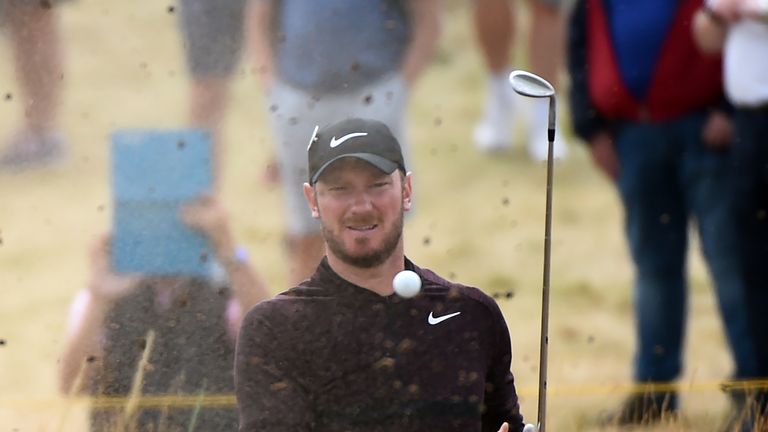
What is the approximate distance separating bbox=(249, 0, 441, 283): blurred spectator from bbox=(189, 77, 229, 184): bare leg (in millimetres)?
113

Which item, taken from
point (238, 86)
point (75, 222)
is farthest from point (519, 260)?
point (75, 222)

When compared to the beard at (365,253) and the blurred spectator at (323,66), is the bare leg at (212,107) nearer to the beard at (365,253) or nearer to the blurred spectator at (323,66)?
the blurred spectator at (323,66)

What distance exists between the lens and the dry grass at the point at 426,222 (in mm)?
3375

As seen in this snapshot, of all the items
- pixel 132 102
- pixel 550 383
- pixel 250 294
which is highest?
pixel 132 102

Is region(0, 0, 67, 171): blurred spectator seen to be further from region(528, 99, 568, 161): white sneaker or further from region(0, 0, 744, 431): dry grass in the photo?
region(528, 99, 568, 161): white sneaker

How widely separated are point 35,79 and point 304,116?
2.13 feet

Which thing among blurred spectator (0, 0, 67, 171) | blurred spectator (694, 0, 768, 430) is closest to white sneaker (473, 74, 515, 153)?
blurred spectator (694, 0, 768, 430)

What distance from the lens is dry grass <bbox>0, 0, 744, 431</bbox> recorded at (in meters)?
3.38

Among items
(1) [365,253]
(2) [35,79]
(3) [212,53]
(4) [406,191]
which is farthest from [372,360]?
(2) [35,79]

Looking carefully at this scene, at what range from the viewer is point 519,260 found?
3.60 meters

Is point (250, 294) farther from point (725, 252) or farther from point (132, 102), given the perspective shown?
point (725, 252)

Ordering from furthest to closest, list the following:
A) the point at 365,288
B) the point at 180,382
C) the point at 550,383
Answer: the point at 550,383, the point at 180,382, the point at 365,288

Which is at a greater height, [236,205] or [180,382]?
[236,205]

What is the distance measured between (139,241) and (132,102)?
337mm
